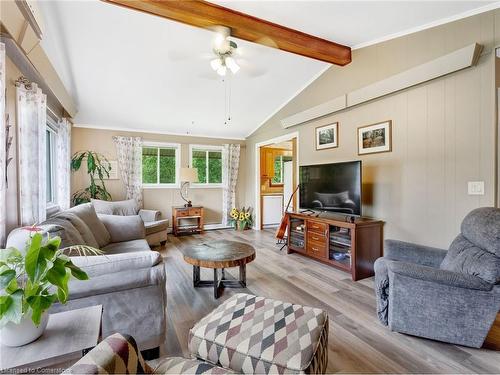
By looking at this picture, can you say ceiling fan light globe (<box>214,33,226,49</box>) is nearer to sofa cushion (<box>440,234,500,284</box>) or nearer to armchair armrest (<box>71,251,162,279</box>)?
armchair armrest (<box>71,251,162,279</box>)

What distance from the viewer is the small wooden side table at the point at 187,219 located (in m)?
5.38

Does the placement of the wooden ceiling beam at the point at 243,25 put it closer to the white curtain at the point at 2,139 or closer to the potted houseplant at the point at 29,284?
the white curtain at the point at 2,139

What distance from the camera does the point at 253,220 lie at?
6.12 metres

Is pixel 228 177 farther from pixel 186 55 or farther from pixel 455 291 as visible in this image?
pixel 455 291

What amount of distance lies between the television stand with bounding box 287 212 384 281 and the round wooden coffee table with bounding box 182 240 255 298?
4.06 ft

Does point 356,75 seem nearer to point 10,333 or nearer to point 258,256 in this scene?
point 258,256

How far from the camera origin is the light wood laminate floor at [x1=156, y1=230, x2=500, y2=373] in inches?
63.3

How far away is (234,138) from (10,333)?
5.73m

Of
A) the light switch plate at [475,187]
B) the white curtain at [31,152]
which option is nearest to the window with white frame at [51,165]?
the white curtain at [31,152]

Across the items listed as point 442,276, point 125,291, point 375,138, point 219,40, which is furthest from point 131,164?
point 442,276

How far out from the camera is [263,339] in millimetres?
1196

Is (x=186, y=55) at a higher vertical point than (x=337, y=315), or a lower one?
higher

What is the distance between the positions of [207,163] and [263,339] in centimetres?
527

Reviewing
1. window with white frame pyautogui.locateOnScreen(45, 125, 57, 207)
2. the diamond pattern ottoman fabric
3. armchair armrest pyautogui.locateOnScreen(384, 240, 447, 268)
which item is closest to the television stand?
armchair armrest pyautogui.locateOnScreen(384, 240, 447, 268)
